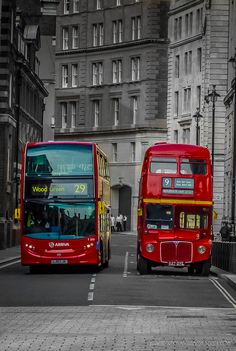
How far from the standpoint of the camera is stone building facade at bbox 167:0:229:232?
9975cm

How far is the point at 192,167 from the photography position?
43.7m

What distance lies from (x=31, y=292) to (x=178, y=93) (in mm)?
83516

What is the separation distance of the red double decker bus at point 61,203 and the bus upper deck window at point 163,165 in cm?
167

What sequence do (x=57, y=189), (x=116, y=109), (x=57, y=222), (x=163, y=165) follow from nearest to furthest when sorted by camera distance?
(x=57, y=189), (x=57, y=222), (x=163, y=165), (x=116, y=109)

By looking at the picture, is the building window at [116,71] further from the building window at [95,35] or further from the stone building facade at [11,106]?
the stone building facade at [11,106]

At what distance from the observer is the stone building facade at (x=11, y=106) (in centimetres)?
7472

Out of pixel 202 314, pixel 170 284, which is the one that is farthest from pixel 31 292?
pixel 202 314

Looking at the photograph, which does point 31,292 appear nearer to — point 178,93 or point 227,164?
point 227,164

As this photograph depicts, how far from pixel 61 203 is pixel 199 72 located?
68.0m

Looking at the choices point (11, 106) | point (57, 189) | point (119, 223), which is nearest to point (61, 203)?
point (57, 189)

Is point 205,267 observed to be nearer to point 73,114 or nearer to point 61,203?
point 61,203

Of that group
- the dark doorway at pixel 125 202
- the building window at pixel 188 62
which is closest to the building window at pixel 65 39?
the dark doorway at pixel 125 202

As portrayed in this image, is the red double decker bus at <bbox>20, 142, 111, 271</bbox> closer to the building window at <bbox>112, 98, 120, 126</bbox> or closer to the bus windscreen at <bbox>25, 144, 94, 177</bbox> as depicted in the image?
the bus windscreen at <bbox>25, 144, 94, 177</bbox>

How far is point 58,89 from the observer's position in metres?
130
